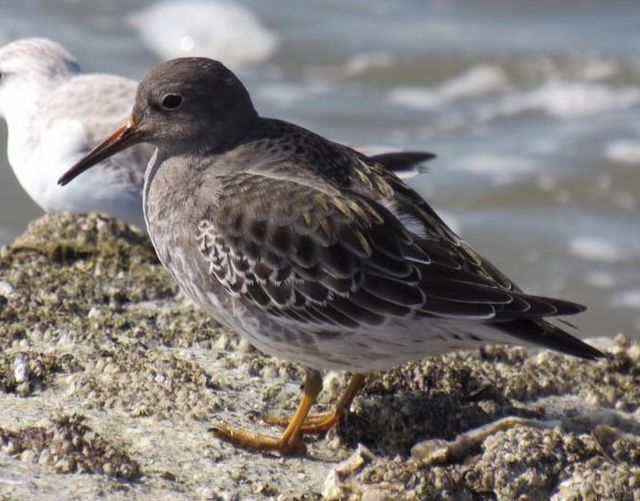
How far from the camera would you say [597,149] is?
559 inches

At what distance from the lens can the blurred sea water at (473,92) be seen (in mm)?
12773

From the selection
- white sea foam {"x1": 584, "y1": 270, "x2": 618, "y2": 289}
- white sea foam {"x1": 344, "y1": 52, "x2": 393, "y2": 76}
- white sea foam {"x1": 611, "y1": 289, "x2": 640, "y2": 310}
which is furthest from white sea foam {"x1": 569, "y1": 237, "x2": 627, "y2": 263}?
white sea foam {"x1": 344, "y1": 52, "x2": 393, "y2": 76}

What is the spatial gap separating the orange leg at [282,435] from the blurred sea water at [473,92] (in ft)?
20.6

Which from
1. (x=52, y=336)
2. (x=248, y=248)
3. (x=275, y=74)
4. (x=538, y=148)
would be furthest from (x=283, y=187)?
(x=275, y=74)

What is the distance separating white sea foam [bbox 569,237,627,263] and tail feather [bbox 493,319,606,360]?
7.29 meters

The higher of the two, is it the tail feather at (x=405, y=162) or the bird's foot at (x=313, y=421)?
the tail feather at (x=405, y=162)

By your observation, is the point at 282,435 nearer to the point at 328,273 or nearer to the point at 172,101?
the point at 328,273

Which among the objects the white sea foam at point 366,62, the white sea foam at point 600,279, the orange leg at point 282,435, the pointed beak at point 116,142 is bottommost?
the orange leg at point 282,435

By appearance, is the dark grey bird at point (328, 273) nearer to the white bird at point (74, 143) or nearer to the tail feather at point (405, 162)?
the tail feather at point (405, 162)

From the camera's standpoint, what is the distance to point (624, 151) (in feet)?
46.7

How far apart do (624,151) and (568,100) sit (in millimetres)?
1179

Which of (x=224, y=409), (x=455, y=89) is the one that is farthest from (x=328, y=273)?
(x=455, y=89)

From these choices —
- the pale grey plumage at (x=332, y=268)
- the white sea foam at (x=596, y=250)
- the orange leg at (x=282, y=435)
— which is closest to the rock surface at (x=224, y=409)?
the orange leg at (x=282, y=435)

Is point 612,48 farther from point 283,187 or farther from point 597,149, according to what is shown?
point 283,187
